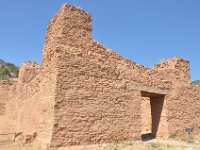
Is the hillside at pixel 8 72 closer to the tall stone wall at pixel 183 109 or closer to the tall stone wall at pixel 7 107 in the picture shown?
the tall stone wall at pixel 7 107

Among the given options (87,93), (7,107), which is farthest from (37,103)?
(7,107)

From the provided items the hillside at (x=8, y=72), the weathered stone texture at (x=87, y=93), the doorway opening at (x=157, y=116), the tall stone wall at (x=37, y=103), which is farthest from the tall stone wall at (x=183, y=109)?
the hillside at (x=8, y=72)

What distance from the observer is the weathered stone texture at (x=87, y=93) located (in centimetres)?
911

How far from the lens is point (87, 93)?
31.6 ft

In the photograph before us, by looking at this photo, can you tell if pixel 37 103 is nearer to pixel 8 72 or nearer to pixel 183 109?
pixel 183 109

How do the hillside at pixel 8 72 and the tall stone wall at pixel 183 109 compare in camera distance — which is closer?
the tall stone wall at pixel 183 109

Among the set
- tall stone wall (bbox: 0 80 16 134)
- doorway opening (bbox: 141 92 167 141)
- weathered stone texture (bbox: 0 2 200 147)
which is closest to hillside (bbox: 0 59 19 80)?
tall stone wall (bbox: 0 80 16 134)

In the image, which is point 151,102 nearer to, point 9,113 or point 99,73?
point 99,73

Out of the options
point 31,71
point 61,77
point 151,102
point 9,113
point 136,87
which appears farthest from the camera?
point 9,113

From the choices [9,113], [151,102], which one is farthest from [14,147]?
[9,113]

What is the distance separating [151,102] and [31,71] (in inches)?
278

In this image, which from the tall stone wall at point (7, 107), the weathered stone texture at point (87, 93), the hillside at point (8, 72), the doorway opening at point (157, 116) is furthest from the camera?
the hillside at point (8, 72)

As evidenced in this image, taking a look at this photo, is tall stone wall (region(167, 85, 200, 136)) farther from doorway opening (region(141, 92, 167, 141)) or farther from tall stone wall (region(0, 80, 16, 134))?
tall stone wall (region(0, 80, 16, 134))

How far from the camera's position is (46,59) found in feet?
33.6
